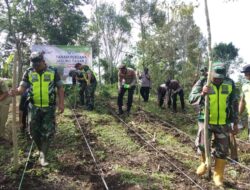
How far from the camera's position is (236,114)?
6.61m

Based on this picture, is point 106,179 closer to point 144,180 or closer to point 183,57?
point 144,180

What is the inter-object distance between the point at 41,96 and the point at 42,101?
0.09 meters

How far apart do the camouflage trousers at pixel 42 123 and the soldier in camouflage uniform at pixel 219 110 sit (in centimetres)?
235

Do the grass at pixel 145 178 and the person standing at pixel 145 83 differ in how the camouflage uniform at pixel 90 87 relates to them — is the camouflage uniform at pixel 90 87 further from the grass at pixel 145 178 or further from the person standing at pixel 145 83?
the grass at pixel 145 178

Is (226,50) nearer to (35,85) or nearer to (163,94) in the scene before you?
(163,94)

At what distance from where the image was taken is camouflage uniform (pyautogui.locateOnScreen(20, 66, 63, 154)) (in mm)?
7070

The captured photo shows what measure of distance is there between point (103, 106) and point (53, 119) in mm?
8721

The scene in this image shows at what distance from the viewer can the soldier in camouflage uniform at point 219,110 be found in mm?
6469

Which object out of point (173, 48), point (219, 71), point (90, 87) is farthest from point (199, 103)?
point (173, 48)

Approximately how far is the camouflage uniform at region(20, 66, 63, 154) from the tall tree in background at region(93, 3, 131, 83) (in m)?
31.4

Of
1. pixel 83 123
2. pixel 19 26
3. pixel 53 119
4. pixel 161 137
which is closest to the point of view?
pixel 53 119

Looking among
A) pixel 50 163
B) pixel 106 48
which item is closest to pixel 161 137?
pixel 50 163

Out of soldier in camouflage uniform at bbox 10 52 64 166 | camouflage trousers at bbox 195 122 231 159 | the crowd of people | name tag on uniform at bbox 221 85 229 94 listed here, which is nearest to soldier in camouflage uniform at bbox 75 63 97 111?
the crowd of people

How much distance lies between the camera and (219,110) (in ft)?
21.5
